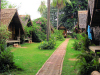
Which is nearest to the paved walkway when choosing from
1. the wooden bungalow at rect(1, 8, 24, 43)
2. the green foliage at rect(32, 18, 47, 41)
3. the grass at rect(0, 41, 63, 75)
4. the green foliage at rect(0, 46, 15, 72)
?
the grass at rect(0, 41, 63, 75)

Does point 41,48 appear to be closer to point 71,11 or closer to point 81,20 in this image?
point 81,20

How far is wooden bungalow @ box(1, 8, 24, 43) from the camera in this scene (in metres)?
12.3

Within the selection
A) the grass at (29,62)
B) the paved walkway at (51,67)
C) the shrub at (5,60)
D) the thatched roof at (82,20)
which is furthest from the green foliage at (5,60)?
the thatched roof at (82,20)

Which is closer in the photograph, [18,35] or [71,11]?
[18,35]

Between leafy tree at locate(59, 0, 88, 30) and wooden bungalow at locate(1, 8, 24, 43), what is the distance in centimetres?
1994

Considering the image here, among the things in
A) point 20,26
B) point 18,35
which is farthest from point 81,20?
point 18,35

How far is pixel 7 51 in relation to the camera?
5.29m

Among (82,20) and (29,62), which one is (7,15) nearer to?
(29,62)

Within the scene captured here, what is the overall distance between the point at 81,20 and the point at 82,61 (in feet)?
32.5

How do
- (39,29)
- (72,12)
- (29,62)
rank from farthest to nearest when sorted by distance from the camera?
(72,12), (39,29), (29,62)

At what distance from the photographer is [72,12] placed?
1313 inches

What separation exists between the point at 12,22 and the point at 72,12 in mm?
21185

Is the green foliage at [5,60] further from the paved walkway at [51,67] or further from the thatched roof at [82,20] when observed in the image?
the thatched roof at [82,20]

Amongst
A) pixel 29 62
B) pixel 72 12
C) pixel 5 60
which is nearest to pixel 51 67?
pixel 29 62
